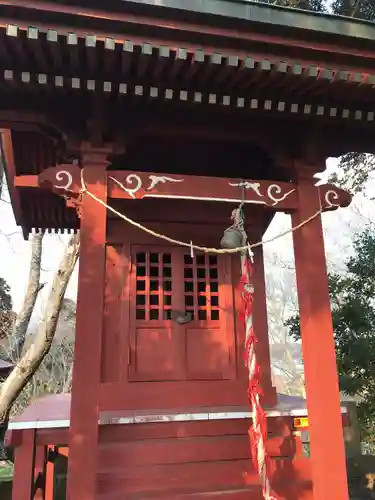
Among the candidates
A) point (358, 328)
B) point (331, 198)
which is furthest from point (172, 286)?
point (358, 328)

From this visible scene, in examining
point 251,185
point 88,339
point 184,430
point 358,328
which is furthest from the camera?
point 358,328

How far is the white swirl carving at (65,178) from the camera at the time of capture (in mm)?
3742

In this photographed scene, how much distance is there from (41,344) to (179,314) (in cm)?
706

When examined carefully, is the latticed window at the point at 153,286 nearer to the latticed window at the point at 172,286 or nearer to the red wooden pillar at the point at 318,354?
the latticed window at the point at 172,286

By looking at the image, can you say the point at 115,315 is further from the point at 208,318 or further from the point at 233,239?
the point at 233,239

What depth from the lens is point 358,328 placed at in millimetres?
8609

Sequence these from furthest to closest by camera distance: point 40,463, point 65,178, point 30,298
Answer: point 30,298, point 40,463, point 65,178

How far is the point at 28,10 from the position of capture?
3.01 metres

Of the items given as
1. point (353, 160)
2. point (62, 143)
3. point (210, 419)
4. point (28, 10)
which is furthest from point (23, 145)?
point (353, 160)

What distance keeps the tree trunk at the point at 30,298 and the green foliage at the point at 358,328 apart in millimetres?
7149

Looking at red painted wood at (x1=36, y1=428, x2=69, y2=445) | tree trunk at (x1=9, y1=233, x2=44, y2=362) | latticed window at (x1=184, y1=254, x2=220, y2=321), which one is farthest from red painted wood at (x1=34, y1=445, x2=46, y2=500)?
tree trunk at (x1=9, y1=233, x2=44, y2=362)

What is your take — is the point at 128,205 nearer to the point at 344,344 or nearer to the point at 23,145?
the point at 23,145

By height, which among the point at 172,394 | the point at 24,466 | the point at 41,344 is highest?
the point at 41,344

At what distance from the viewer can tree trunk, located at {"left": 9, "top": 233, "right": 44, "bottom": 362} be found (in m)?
12.6
